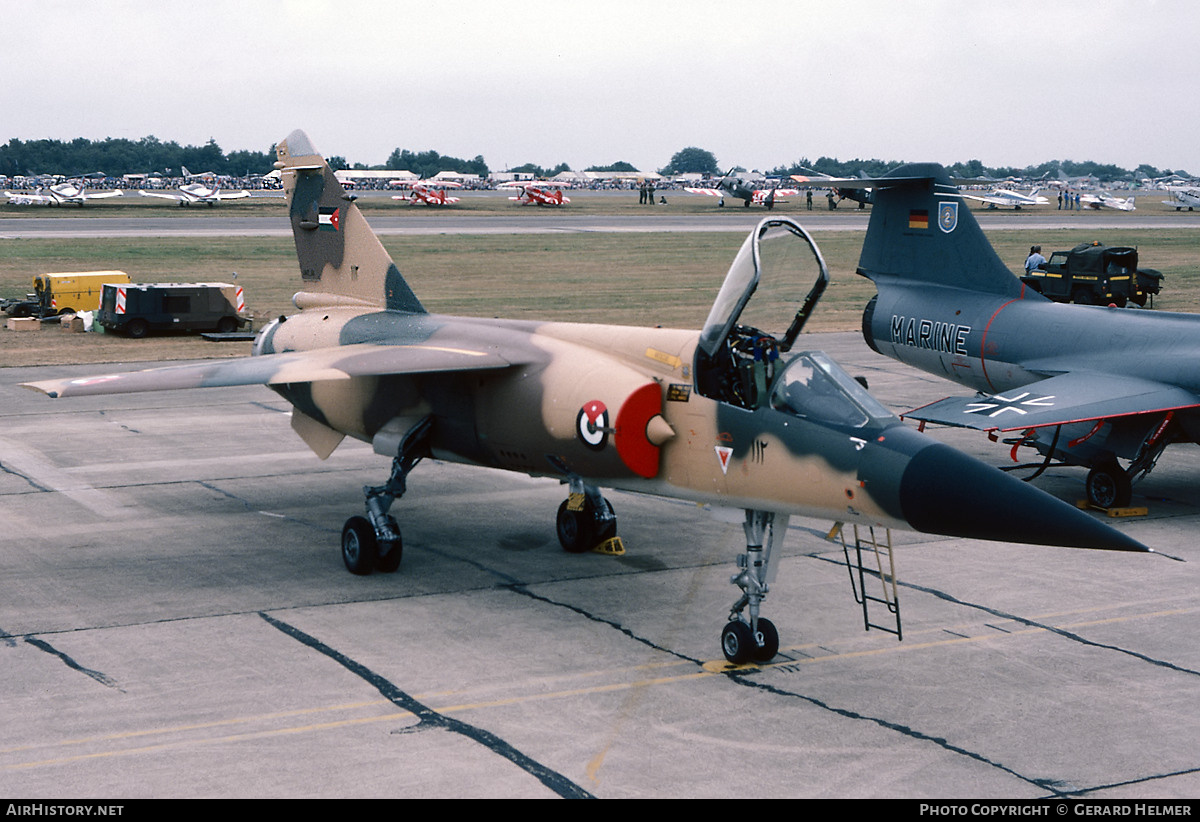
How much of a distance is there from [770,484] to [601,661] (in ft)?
7.33

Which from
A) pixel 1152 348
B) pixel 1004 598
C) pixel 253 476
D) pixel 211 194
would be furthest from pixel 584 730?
pixel 211 194

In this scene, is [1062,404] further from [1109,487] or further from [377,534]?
[377,534]

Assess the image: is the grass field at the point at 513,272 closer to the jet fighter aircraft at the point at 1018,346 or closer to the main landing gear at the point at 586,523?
the jet fighter aircraft at the point at 1018,346

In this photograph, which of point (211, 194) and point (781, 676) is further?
point (211, 194)

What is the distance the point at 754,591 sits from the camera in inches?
430

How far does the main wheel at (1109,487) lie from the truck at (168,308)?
77.4ft

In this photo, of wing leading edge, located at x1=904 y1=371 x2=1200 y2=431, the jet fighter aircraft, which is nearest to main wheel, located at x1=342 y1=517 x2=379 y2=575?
wing leading edge, located at x1=904 y1=371 x2=1200 y2=431

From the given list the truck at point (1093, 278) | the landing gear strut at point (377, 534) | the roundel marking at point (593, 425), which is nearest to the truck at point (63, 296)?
the landing gear strut at point (377, 534)

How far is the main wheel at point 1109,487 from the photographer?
1702 cm

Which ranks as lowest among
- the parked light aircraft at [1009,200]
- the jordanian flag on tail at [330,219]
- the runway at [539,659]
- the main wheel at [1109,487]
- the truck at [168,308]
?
the runway at [539,659]

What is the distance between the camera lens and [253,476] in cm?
1853

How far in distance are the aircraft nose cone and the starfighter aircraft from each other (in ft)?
0.05

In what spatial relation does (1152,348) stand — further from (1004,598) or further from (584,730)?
(584,730)
